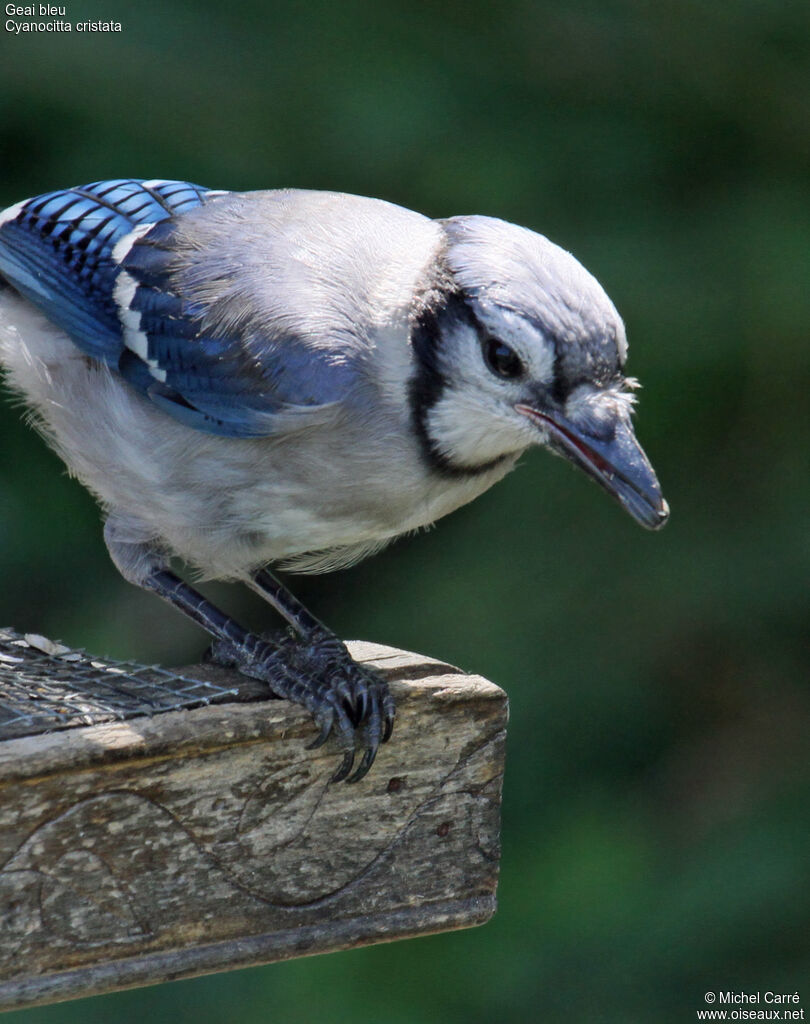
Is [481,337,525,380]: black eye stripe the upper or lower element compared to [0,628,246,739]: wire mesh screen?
upper

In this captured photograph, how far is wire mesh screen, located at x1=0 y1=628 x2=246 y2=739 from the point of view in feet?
4.01

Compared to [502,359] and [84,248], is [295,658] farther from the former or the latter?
[84,248]

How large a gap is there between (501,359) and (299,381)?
23 centimetres

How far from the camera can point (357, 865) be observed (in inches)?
50.4

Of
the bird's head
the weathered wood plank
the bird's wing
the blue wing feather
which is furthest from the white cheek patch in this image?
the blue wing feather

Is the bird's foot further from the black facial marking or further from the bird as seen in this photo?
the black facial marking

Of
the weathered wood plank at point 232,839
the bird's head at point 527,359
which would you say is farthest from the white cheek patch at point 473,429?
the weathered wood plank at point 232,839

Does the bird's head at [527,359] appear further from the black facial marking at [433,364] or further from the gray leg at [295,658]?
the gray leg at [295,658]

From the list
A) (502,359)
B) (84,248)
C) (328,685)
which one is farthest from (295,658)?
(84,248)

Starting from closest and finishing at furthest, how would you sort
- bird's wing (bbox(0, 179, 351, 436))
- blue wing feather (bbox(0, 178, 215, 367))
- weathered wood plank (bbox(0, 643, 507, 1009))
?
weathered wood plank (bbox(0, 643, 507, 1009)) < bird's wing (bbox(0, 179, 351, 436)) < blue wing feather (bbox(0, 178, 215, 367))

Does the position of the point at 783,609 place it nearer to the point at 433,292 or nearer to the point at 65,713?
the point at 433,292

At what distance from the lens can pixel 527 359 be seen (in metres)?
1.29

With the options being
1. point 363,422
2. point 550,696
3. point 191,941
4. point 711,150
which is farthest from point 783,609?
point 191,941

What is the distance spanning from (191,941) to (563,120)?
1563 mm
